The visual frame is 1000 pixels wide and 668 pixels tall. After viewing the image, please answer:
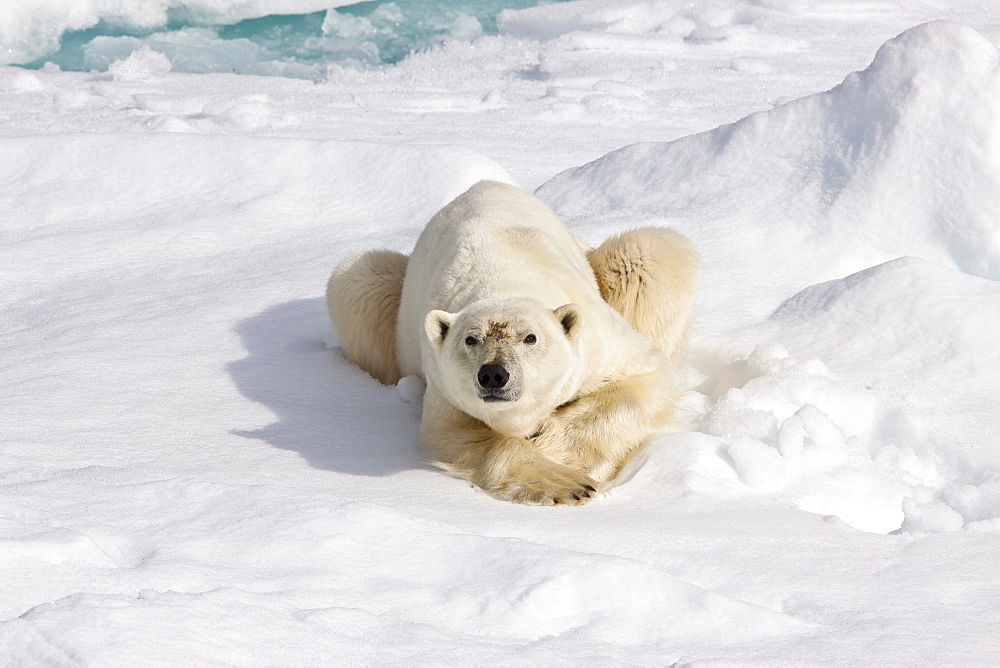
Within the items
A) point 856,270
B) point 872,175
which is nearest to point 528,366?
point 856,270

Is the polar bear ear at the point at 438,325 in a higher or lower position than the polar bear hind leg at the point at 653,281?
higher

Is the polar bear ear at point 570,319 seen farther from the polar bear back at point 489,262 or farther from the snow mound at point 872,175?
the snow mound at point 872,175

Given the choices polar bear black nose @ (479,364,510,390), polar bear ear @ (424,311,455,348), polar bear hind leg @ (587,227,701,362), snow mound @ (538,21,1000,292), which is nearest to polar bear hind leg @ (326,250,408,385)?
polar bear hind leg @ (587,227,701,362)

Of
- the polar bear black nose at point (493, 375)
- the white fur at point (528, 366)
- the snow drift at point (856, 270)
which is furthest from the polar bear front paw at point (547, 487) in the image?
the snow drift at point (856, 270)

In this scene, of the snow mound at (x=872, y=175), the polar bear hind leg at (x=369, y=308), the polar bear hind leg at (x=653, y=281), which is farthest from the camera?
the snow mound at (x=872, y=175)

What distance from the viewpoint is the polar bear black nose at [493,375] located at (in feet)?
9.68

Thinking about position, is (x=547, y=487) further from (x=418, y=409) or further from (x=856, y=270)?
(x=856, y=270)

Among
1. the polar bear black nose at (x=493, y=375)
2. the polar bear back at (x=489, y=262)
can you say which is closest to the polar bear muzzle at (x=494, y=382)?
the polar bear black nose at (x=493, y=375)

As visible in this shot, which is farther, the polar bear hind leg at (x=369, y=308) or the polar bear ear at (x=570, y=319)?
the polar bear hind leg at (x=369, y=308)

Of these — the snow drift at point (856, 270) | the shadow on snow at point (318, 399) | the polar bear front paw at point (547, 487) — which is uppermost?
the snow drift at point (856, 270)

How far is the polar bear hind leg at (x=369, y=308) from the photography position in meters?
4.21

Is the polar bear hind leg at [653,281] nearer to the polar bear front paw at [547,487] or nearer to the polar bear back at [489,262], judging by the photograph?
the polar bear back at [489,262]

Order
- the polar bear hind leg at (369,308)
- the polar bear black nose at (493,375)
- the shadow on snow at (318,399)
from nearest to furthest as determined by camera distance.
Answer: the polar bear black nose at (493,375) → the shadow on snow at (318,399) → the polar bear hind leg at (369,308)

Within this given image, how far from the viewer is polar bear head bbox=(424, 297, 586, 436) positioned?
118 inches
